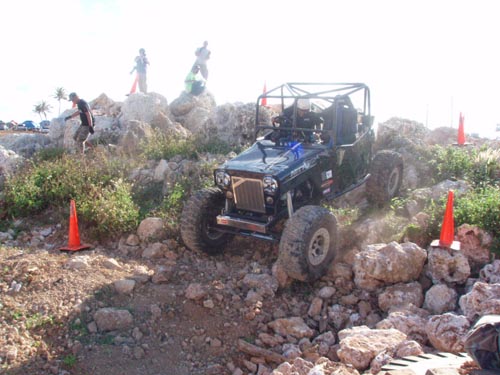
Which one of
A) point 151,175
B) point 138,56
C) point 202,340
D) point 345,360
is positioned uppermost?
point 138,56

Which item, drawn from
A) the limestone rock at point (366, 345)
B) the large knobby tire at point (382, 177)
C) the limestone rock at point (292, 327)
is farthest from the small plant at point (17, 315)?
the large knobby tire at point (382, 177)

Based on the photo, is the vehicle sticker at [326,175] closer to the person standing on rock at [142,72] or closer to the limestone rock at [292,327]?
the limestone rock at [292,327]

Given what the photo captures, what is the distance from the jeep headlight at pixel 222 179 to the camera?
20.5ft

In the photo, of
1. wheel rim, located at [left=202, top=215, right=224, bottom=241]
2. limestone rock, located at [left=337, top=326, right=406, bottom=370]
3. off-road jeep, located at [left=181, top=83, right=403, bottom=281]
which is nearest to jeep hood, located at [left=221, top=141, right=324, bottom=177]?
off-road jeep, located at [left=181, top=83, right=403, bottom=281]

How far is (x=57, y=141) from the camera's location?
42.9 feet

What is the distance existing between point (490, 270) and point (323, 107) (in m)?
3.32

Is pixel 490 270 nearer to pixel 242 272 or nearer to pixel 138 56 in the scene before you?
pixel 242 272

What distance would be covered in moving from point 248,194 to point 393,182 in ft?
9.49

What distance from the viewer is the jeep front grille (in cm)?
600

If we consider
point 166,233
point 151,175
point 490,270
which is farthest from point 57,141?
point 490,270

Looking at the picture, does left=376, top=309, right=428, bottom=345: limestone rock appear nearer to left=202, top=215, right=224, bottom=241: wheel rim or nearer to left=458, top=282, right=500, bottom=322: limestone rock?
left=458, top=282, right=500, bottom=322: limestone rock

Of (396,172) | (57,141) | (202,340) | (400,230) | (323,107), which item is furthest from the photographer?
(57,141)

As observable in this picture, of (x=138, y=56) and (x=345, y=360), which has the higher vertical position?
(x=138, y=56)

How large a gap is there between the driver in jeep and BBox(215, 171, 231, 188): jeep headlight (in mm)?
1221
